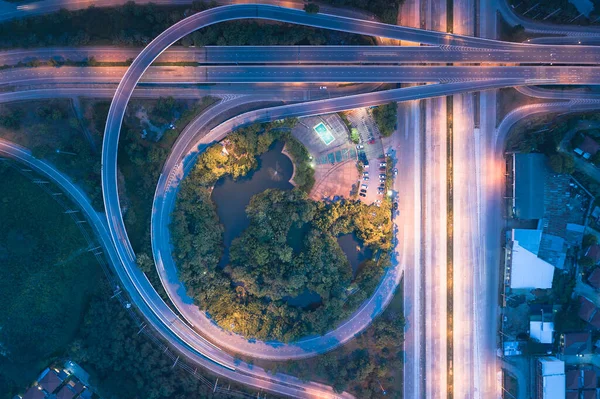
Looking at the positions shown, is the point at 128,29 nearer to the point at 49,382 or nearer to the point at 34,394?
the point at 49,382

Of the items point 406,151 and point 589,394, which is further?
point 406,151

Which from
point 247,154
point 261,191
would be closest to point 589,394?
point 261,191

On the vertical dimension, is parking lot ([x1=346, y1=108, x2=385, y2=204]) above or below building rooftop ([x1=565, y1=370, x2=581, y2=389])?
above

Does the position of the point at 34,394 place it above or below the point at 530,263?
below

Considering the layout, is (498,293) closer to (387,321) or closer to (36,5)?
(387,321)

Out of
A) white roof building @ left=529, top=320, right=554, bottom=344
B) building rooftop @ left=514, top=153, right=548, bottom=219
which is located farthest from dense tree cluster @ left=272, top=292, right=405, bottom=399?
building rooftop @ left=514, top=153, right=548, bottom=219

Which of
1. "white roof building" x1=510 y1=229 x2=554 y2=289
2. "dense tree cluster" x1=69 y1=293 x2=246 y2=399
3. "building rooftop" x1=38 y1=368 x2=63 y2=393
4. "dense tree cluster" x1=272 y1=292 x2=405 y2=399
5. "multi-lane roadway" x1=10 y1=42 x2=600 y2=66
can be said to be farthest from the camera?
"white roof building" x1=510 y1=229 x2=554 y2=289

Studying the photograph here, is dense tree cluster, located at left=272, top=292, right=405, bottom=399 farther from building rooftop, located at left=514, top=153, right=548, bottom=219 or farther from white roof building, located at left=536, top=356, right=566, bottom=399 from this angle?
building rooftop, located at left=514, top=153, right=548, bottom=219

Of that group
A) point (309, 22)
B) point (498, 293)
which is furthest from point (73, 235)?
point (498, 293)

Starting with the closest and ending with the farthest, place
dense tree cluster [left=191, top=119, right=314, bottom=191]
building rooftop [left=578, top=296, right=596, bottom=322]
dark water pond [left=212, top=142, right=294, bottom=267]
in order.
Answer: dense tree cluster [left=191, top=119, right=314, bottom=191] → building rooftop [left=578, top=296, right=596, bottom=322] → dark water pond [left=212, top=142, right=294, bottom=267]
